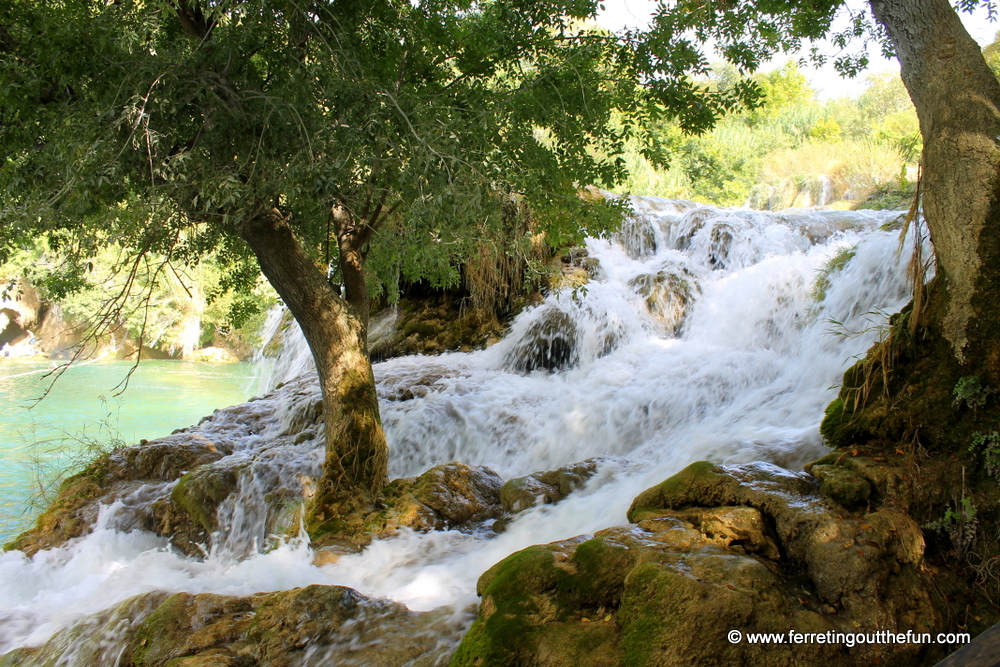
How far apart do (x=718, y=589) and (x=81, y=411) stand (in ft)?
56.3

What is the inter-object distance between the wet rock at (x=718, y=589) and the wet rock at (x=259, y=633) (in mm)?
488

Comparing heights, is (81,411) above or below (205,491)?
below

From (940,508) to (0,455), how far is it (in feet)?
46.1

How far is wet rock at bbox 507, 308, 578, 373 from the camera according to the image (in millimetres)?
10102

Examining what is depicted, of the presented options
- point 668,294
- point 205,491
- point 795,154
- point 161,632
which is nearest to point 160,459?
point 205,491

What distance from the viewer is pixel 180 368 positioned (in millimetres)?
26219

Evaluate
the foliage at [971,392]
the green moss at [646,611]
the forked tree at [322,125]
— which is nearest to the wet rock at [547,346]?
the forked tree at [322,125]

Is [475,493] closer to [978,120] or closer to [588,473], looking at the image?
[588,473]

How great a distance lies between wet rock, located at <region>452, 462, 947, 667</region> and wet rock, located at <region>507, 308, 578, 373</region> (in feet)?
20.5

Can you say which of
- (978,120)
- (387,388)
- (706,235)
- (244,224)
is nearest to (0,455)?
(387,388)

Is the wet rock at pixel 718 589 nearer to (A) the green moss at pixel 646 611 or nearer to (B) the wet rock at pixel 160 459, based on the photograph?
(A) the green moss at pixel 646 611

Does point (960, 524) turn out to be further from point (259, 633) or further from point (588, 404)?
point (588, 404)

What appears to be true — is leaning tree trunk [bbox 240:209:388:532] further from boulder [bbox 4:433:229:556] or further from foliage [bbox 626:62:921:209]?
foliage [bbox 626:62:921:209]

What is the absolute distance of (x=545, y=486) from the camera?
236 inches
